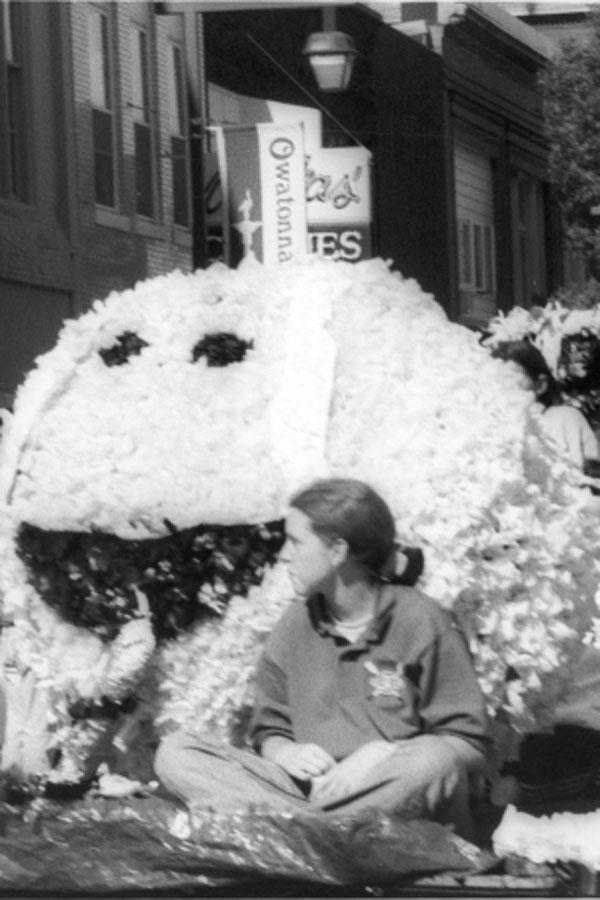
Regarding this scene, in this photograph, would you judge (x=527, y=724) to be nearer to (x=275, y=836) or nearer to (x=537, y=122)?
(x=275, y=836)

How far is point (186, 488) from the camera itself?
4.49 meters

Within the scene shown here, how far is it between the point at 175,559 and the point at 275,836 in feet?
1.98

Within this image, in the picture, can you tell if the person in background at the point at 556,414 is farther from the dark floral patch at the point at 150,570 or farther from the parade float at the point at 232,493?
the dark floral patch at the point at 150,570

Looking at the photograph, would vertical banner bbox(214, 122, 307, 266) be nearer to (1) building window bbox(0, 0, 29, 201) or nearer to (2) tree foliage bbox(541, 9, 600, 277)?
(1) building window bbox(0, 0, 29, 201)

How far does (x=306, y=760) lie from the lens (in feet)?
14.0

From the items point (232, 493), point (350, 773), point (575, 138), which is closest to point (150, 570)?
point (232, 493)

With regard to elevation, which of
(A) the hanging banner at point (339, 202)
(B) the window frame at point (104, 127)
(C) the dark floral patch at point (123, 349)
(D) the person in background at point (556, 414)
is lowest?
(D) the person in background at point (556, 414)

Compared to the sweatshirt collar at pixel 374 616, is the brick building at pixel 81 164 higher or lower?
higher

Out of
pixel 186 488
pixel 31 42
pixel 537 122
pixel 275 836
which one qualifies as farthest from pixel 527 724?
pixel 31 42

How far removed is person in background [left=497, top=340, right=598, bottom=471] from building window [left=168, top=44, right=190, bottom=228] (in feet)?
2.46

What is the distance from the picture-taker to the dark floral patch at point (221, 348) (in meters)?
4.60

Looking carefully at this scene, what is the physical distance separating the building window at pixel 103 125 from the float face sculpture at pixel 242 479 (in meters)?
0.24

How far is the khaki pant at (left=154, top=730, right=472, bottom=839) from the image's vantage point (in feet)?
13.8

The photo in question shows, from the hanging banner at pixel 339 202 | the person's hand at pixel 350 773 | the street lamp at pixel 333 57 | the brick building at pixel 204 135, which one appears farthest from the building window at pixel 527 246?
the person's hand at pixel 350 773
